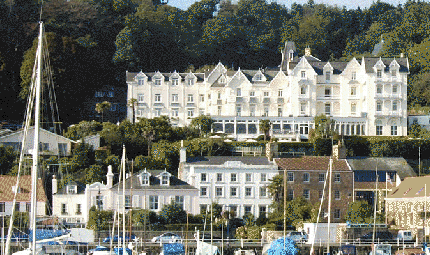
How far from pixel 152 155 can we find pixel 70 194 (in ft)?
37.8

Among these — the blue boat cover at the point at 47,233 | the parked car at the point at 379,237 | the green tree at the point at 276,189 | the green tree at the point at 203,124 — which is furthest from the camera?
the green tree at the point at 203,124

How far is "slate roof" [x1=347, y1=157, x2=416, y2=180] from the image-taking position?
91.3 metres

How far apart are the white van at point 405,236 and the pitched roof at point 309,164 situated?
14.1 meters

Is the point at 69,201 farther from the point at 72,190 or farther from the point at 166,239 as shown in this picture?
the point at 166,239

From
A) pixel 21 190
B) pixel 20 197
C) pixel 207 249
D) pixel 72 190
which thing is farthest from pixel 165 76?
pixel 207 249

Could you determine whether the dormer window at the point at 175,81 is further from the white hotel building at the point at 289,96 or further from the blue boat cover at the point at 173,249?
the blue boat cover at the point at 173,249

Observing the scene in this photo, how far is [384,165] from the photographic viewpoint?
305 feet

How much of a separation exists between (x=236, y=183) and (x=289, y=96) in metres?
24.1

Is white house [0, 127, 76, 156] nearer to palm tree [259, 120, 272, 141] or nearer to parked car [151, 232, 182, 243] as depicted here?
palm tree [259, 120, 272, 141]

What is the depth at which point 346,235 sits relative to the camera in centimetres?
7394

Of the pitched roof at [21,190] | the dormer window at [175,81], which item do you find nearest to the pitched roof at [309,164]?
the pitched roof at [21,190]

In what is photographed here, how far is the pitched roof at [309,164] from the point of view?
88.3 meters

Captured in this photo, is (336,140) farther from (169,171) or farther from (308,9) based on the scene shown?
(308,9)

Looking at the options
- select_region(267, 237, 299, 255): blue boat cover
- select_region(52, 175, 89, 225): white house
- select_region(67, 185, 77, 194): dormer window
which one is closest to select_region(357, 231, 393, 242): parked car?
select_region(267, 237, 299, 255): blue boat cover
